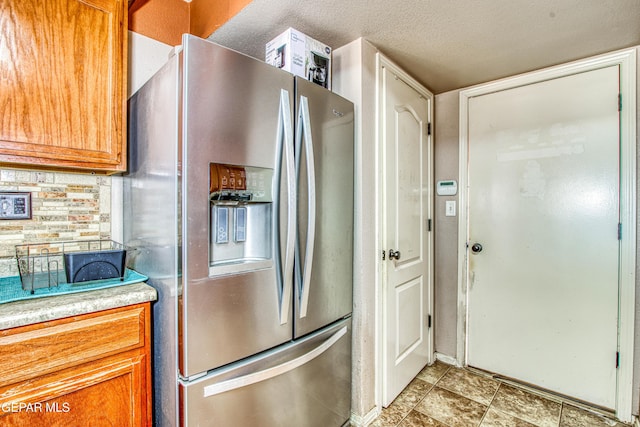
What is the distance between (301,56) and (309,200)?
736 mm

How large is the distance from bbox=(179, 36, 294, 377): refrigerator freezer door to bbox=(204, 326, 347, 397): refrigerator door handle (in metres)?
0.08

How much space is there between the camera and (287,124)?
4.30 ft

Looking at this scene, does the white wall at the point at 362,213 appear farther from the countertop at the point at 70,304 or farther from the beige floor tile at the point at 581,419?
the beige floor tile at the point at 581,419

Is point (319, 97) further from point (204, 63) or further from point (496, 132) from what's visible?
point (496, 132)

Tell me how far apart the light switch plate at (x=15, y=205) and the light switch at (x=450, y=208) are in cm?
264

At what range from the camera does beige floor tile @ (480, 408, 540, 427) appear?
71.7 inches

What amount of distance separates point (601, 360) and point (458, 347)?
86 centimetres

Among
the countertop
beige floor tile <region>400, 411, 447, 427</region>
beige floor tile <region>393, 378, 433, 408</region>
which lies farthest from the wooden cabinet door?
beige floor tile <region>393, 378, 433, 408</region>

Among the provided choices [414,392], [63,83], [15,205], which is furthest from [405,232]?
[15,205]

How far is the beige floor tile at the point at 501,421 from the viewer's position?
5.98 ft

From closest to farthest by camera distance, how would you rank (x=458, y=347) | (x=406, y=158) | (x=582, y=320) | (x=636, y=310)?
1. (x=636, y=310)
2. (x=582, y=320)
3. (x=406, y=158)
4. (x=458, y=347)

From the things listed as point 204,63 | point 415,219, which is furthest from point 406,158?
point 204,63

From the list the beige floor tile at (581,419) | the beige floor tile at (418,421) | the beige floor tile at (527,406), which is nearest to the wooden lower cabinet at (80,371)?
the beige floor tile at (418,421)

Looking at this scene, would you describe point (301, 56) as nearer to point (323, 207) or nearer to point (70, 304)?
point (323, 207)
